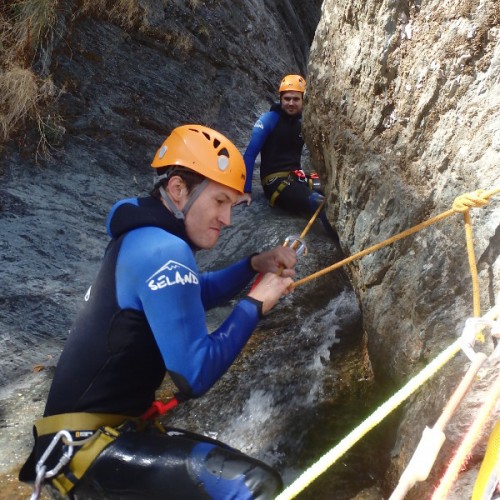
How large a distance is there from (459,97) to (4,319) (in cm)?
391

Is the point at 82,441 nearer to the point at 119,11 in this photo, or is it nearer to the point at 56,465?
the point at 56,465

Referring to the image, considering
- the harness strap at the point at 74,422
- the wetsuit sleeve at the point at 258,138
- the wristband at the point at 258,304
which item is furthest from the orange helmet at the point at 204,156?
the wetsuit sleeve at the point at 258,138

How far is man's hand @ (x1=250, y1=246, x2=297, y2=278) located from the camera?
272cm

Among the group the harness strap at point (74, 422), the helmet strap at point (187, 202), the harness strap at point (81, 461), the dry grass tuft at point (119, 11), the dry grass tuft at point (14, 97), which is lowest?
the harness strap at point (81, 461)

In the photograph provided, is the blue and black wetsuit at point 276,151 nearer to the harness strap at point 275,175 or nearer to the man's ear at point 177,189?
the harness strap at point 275,175

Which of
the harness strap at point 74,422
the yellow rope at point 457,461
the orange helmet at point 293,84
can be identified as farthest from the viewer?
the orange helmet at point 293,84

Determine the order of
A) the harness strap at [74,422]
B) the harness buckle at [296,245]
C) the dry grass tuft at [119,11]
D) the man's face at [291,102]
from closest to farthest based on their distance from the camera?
the harness strap at [74,422] < the harness buckle at [296,245] < the man's face at [291,102] < the dry grass tuft at [119,11]

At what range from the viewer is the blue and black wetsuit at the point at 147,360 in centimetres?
212

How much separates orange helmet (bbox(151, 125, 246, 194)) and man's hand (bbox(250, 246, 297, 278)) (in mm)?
423

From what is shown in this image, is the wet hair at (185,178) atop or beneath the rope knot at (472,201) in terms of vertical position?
atop

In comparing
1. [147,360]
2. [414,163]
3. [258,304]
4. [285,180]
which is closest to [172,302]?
[147,360]

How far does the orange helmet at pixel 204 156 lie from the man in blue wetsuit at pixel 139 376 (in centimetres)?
25

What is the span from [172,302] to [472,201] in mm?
1252

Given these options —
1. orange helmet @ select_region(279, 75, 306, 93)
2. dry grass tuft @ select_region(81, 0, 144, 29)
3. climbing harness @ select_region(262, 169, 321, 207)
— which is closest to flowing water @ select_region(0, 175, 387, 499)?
climbing harness @ select_region(262, 169, 321, 207)
